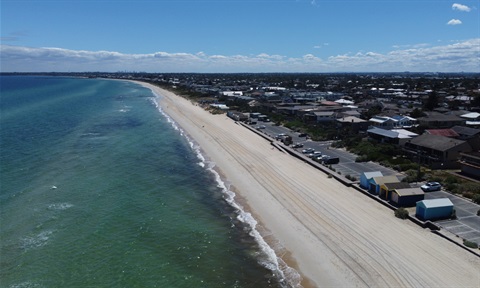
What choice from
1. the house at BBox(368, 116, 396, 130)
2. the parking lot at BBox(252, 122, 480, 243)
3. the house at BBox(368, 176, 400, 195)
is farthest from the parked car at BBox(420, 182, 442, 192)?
the house at BBox(368, 116, 396, 130)

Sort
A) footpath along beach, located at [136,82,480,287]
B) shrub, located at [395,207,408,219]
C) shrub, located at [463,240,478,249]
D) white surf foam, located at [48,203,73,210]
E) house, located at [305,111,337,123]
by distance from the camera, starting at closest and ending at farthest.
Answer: footpath along beach, located at [136,82,480,287] < shrub, located at [463,240,478,249] < shrub, located at [395,207,408,219] < white surf foam, located at [48,203,73,210] < house, located at [305,111,337,123]

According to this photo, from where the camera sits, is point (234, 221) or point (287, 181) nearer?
point (234, 221)

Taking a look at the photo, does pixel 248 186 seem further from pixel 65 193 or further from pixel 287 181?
pixel 65 193

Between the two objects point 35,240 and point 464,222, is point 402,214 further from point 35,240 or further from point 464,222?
point 35,240

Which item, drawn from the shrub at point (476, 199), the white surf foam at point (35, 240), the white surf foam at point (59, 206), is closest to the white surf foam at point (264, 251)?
the white surf foam at point (59, 206)

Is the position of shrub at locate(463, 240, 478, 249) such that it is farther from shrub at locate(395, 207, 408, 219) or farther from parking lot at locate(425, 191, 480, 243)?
shrub at locate(395, 207, 408, 219)

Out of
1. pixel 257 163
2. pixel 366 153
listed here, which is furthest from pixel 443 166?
pixel 257 163
